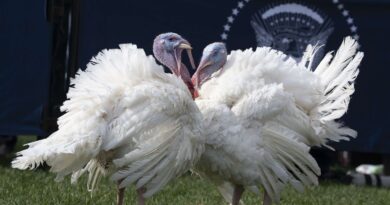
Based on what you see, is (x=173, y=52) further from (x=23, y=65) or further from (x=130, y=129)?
(x=23, y=65)

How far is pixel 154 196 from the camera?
27.6 feet

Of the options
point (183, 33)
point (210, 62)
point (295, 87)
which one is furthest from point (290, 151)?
point (183, 33)

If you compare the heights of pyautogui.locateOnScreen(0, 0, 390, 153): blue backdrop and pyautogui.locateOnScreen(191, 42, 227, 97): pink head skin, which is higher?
pyautogui.locateOnScreen(191, 42, 227, 97): pink head skin

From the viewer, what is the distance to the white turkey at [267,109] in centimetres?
659

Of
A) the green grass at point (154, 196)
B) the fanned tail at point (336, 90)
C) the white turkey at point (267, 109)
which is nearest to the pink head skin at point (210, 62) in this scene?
the white turkey at point (267, 109)

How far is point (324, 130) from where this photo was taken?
7.22m

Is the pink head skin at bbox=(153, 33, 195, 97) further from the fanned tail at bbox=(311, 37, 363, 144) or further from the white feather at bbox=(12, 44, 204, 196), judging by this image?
the fanned tail at bbox=(311, 37, 363, 144)

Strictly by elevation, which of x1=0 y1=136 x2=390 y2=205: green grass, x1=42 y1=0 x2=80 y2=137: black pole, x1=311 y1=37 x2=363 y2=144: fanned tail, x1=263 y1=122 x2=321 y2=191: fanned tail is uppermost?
x1=311 y1=37 x2=363 y2=144: fanned tail

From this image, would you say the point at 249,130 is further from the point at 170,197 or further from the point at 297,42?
the point at 297,42

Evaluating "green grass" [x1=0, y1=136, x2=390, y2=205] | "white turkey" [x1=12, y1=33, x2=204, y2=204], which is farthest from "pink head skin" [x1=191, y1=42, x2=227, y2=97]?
"green grass" [x1=0, y1=136, x2=390, y2=205]

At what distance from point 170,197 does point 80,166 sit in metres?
2.29

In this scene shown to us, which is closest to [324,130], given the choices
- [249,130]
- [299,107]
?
[299,107]

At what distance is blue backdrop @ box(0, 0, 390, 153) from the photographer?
10195 mm

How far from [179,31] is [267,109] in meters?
3.67
